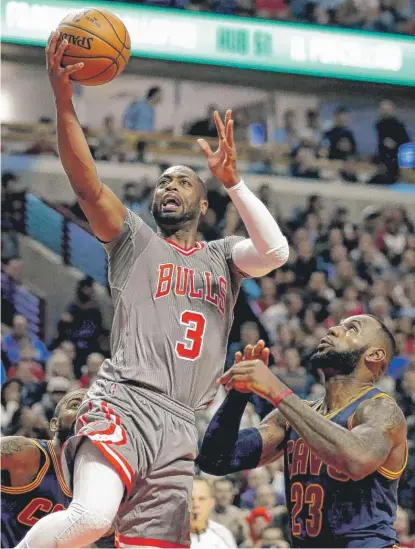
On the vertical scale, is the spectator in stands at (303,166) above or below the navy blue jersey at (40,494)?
above

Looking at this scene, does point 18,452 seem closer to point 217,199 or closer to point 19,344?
point 19,344

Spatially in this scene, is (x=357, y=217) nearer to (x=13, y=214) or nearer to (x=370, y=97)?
(x=370, y=97)

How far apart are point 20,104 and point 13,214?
5103mm

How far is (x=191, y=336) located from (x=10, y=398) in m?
5.13

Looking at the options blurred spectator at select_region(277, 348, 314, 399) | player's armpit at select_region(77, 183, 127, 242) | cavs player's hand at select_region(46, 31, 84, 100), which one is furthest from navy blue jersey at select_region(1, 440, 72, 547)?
blurred spectator at select_region(277, 348, 314, 399)

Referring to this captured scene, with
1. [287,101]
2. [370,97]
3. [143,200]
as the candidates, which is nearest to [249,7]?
[287,101]

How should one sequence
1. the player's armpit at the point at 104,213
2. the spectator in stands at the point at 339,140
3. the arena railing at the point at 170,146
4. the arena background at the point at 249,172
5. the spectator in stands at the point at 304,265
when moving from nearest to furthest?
the player's armpit at the point at 104,213 < the arena background at the point at 249,172 < the spectator in stands at the point at 304,265 < the arena railing at the point at 170,146 < the spectator in stands at the point at 339,140

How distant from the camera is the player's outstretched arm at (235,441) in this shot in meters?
4.66

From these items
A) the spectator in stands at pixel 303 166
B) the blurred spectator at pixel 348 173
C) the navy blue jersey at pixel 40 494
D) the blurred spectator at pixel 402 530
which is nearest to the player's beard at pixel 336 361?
the navy blue jersey at pixel 40 494

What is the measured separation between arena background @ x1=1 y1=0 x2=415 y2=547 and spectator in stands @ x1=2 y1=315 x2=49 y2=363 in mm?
27

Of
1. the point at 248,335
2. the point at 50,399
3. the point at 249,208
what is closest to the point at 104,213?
the point at 249,208

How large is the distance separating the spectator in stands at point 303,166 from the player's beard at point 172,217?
42.2 feet

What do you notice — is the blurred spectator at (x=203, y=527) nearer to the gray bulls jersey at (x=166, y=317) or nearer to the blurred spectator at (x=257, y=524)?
the blurred spectator at (x=257, y=524)

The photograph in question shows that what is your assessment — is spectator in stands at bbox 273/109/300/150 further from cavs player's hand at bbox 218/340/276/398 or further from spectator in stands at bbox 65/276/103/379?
cavs player's hand at bbox 218/340/276/398
